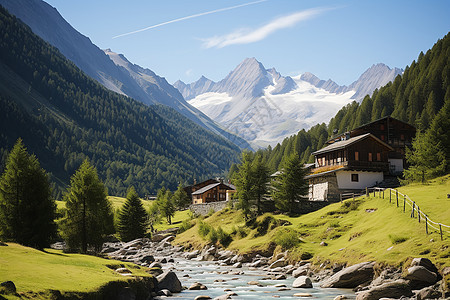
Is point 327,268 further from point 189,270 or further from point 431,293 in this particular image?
point 189,270

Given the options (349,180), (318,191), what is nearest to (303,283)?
(349,180)

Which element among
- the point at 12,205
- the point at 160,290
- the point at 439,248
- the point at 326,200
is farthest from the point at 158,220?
the point at 439,248

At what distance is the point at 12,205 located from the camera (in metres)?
45.8

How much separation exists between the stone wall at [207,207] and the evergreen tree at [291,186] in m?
27.8

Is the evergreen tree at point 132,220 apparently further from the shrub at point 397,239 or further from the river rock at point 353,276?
the shrub at point 397,239

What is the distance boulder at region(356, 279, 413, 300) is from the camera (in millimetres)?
29516

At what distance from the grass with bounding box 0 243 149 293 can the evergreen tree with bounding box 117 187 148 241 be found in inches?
1985

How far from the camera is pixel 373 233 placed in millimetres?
45344

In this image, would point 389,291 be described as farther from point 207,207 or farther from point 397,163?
point 207,207

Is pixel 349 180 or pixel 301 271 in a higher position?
pixel 349 180

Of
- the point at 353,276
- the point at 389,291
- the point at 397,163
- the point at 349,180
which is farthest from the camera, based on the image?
the point at 397,163

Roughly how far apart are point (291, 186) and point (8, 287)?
55008mm

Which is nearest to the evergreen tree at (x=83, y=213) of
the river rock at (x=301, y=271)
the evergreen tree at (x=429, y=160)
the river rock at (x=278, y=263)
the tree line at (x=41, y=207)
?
the tree line at (x=41, y=207)

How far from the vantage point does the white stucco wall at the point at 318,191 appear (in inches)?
3012
